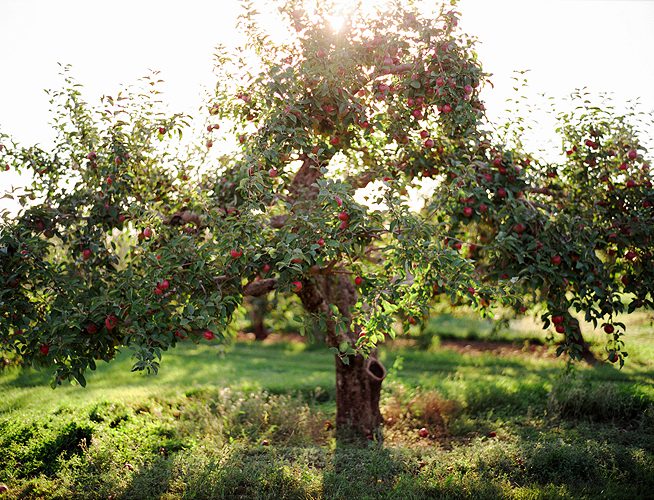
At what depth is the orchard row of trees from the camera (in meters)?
5.29

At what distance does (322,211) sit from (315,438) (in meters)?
3.67

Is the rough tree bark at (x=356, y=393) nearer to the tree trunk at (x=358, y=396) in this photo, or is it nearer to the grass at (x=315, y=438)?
the tree trunk at (x=358, y=396)

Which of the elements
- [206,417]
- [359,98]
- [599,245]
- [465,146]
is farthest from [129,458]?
[599,245]

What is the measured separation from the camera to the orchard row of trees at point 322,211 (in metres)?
5.29

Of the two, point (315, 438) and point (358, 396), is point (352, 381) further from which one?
point (315, 438)

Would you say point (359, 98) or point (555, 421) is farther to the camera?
point (555, 421)

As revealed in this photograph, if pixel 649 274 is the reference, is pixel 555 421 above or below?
below

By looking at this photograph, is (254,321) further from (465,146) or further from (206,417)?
(465,146)

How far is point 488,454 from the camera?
608 cm

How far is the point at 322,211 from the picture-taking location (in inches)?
211

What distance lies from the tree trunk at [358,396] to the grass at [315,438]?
27 cm

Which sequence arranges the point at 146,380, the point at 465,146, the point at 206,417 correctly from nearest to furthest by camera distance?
1. the point at 465,146
2. the point at 206,417
3. the point at 146,380

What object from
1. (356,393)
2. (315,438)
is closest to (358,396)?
(356,393)

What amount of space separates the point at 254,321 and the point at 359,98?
44.0ft
